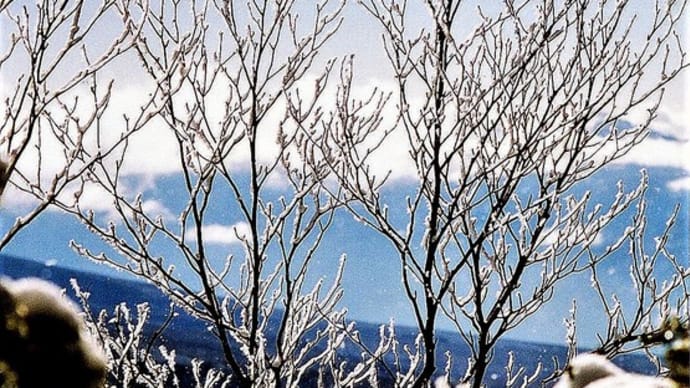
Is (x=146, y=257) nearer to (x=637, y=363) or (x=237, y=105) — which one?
(x=237, y=105)

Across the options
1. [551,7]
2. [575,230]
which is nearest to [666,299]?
[575,230]

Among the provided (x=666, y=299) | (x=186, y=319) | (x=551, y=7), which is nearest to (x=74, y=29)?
(x=551, y=7)

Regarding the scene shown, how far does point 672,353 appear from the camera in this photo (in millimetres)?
590

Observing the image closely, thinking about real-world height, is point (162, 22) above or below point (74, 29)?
above

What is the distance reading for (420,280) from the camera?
3.50m

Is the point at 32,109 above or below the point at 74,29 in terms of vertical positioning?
below

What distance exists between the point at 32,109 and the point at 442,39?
1.97 metres

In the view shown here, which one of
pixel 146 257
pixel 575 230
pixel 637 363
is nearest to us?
pixel 146 257

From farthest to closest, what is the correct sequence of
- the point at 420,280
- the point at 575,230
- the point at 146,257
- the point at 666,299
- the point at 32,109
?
the point at 666,299 → the point at 575,230 → the point at 146,257 → the point at 420,280 → the point at 32,109

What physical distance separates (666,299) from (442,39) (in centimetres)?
225

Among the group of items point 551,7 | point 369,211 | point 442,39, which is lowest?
point 369,211

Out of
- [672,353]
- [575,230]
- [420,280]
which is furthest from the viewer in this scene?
[575,230]

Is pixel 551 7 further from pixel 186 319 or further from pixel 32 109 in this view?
pixel 186 319

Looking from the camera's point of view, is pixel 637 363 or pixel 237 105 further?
pixel 637 363
